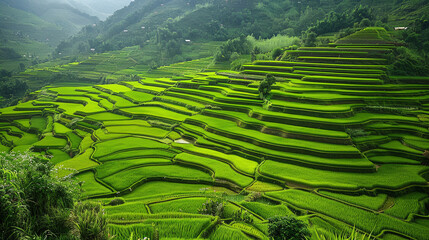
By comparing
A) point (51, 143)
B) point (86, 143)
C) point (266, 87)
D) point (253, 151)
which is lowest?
point (51, 143)

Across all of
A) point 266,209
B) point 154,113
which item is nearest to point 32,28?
point 154,113

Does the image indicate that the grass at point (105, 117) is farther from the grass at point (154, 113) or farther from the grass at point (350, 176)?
the grass at point (350, 176)

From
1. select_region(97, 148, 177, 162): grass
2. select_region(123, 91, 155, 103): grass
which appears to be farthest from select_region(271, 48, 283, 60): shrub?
select_region(97, 148, 177, 162): grass

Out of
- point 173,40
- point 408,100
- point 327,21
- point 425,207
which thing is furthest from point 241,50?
point 425,207

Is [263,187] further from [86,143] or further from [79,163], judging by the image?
[86,143]

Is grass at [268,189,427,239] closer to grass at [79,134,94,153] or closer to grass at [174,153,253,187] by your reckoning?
grass at [174,153,253,187]

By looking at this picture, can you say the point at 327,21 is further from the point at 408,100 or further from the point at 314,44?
the point at 408,100

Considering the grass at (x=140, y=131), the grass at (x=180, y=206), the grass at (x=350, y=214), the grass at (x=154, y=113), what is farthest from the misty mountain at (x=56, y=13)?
the grass at (x=350, y=214)
